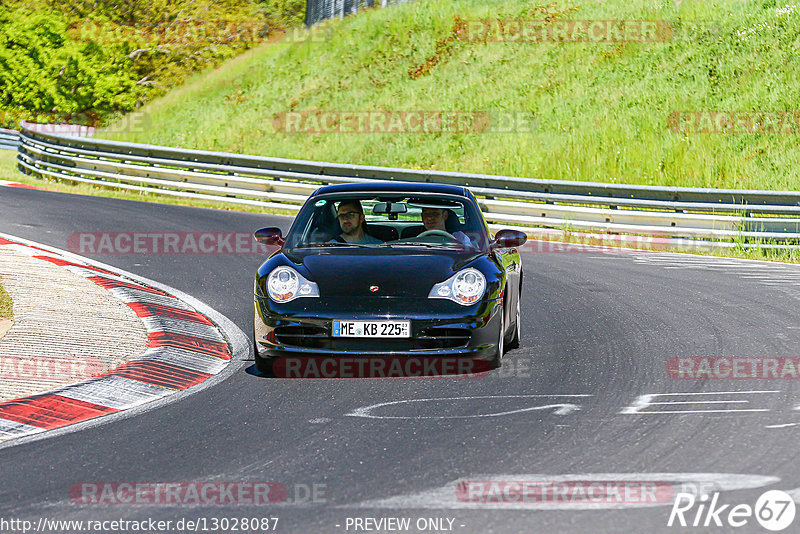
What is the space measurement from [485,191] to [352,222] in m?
11.7

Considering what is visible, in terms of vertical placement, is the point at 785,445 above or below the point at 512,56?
below

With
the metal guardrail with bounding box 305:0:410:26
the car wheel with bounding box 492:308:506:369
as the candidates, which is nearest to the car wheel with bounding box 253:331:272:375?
the car wheel with bounding box 492:308:506:369

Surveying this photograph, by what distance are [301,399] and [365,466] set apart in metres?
1.74

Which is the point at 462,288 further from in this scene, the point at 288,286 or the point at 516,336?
the point at 516,336

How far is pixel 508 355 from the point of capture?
846 centimetres

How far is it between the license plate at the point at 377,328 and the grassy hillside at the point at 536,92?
17132mm

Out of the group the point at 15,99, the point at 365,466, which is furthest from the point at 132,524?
the point at 15,99

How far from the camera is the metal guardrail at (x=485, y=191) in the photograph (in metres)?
17.0

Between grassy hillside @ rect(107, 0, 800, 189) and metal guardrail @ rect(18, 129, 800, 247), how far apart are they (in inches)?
217

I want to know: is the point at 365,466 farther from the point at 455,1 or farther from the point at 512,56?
the point at 455,1

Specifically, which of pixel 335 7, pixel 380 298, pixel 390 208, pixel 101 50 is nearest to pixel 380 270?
pixel 380 298

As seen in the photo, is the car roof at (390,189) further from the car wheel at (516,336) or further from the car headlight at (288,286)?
the car headlight at (288,286)

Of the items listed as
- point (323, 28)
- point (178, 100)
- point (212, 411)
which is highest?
point (323, 28)

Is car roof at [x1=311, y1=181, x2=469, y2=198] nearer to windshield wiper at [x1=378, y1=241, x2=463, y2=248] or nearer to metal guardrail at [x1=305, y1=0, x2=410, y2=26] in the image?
windshield wiper at [x1=378, y1=241, x2=463, y2=248]
